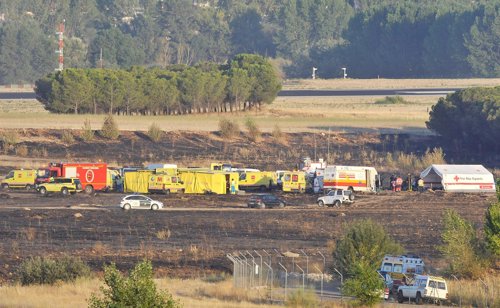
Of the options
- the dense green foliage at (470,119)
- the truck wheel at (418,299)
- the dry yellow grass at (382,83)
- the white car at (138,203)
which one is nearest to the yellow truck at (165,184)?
the white car at (138,203)

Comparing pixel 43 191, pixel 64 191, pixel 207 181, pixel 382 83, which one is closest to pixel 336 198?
pixel 207 181

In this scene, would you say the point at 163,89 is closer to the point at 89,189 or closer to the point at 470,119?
the point at 470,119

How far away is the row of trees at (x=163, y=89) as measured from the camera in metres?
102

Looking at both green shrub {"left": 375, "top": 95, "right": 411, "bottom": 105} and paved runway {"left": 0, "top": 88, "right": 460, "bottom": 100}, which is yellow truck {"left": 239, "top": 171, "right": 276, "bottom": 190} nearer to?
green shrub {"left": 375, "top": 95, "right": 411, "bottom": 105}

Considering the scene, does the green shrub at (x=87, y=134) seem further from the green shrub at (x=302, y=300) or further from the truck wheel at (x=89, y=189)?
the green shrub at (x=302, y=300)

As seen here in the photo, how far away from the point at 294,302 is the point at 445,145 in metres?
57.8

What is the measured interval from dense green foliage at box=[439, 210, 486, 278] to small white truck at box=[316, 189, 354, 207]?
2113 cm

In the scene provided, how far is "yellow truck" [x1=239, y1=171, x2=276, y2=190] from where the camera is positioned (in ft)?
234

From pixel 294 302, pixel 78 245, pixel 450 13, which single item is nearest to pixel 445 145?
pixel 78 245

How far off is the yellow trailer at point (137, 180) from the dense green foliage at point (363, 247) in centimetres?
2716

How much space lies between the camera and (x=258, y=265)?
133 ft

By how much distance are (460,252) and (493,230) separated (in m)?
2.49

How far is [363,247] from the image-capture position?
41.2 m

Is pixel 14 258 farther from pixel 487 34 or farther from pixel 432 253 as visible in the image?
pixel 487 34
